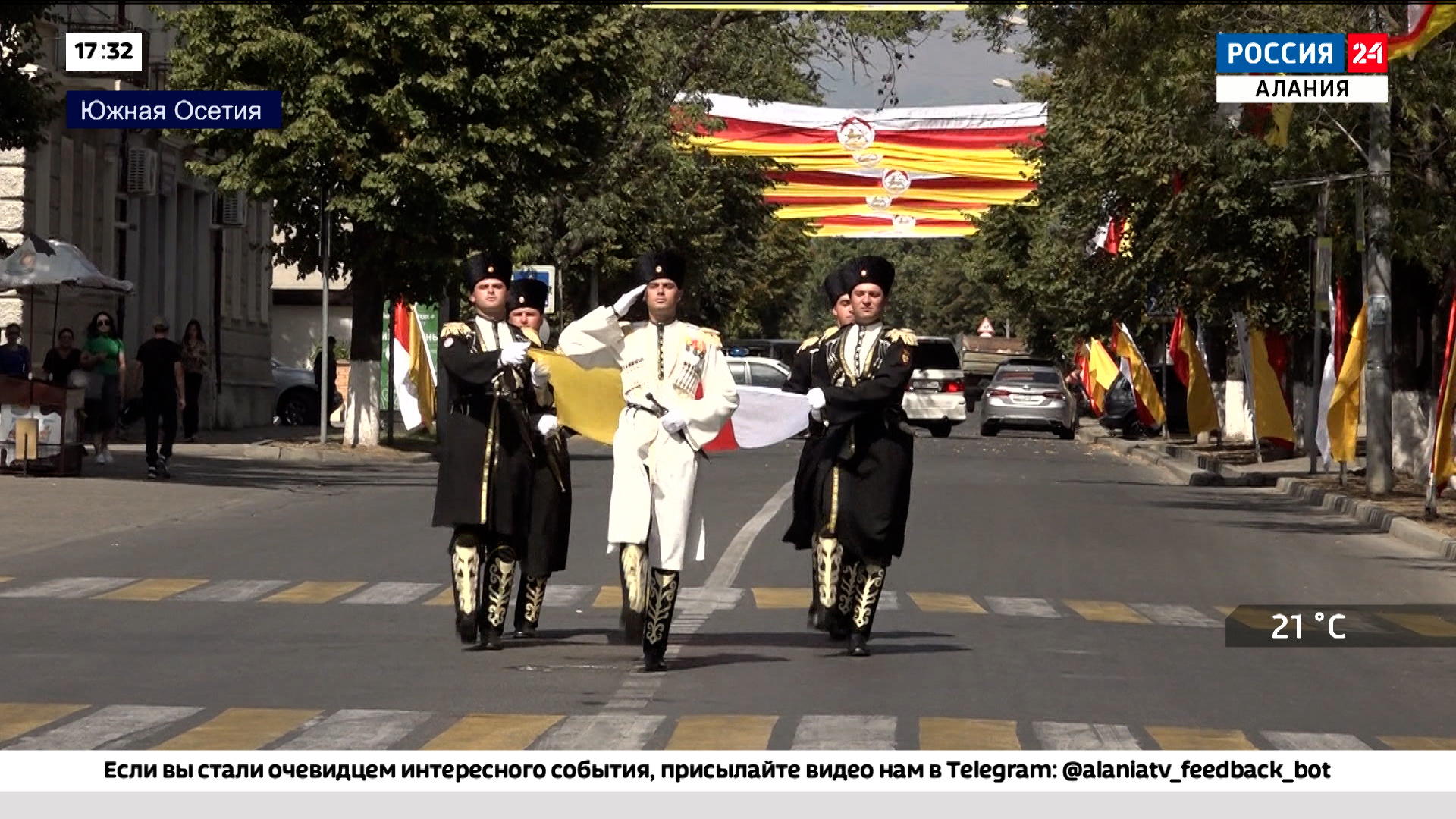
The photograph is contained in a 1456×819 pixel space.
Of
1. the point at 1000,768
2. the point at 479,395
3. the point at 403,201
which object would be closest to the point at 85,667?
the point at 479,395

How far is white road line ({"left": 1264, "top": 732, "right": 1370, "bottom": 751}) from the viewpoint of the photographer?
9250 millimetres

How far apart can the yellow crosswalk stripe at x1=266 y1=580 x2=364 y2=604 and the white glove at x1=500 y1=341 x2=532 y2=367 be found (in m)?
3.22

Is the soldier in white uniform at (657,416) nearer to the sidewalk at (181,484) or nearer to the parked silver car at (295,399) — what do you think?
the sidewalk at (181,484)

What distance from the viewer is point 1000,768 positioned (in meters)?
8.22

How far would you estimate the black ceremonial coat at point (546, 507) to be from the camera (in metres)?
12.5

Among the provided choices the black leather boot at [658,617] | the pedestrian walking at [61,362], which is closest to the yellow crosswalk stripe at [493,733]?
the black leather boot at [658,617]

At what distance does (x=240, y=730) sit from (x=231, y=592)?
20.7 ft

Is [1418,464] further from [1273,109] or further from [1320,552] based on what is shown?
[1320,552]

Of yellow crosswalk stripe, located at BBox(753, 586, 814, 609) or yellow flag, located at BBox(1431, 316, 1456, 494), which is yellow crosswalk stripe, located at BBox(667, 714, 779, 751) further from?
yellow flag, located at BBox(1431, 316, 1456, 494)

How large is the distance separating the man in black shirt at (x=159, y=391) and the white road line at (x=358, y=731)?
17833mm

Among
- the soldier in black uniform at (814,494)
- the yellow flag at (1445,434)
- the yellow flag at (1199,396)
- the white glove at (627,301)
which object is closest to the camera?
the white glove at (627,301)

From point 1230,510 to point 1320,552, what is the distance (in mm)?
6016

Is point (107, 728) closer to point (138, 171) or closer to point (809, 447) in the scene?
point (809, 447)

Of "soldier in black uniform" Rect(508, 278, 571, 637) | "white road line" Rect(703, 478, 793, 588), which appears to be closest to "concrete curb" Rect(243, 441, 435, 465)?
"white road line" Rect(703, 478, 793, 588)
